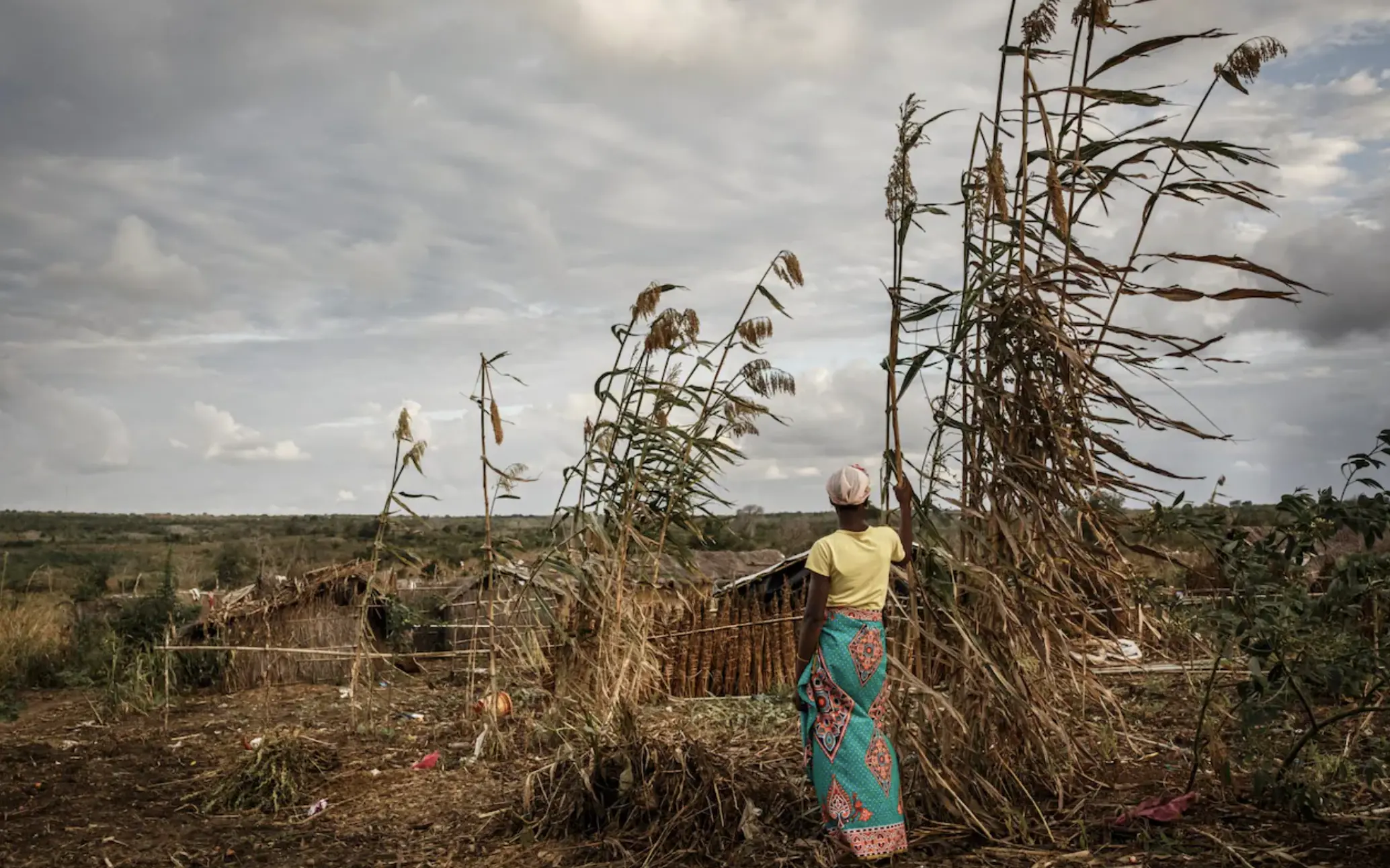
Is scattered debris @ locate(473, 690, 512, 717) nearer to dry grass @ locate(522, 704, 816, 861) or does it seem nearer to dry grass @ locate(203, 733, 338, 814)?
dry grass @ locate(203, 733, 338, 814)

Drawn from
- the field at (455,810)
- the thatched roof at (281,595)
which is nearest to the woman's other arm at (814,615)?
the field at (455,810)

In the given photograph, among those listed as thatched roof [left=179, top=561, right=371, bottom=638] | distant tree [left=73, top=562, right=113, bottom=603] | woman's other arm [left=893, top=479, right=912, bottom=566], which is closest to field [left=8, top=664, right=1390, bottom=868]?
woman's other arm [left=893, top=479, right=912, bottom=566]

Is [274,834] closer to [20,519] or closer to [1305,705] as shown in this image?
[1305,705]

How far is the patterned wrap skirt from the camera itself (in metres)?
4.29

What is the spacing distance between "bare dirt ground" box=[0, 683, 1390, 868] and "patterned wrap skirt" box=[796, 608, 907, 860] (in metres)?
0.16

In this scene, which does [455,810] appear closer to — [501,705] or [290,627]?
[501,705]

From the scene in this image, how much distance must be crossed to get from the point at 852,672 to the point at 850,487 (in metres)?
0.73

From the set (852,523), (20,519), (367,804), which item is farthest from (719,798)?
(20,519)

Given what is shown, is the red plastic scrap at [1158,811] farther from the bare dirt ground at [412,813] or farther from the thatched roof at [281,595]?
the thatched roof at [281,595]

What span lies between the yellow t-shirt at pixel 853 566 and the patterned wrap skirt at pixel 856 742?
6 centimetres

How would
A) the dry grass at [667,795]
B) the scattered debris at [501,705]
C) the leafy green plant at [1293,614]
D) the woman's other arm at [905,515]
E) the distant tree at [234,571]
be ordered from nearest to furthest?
the leafy green plant at [1293,614] < the woman's other arm at [905,515] < the dry grass at [667,795] < the scattered debris at [501,705] < the distant tree at [234,571]

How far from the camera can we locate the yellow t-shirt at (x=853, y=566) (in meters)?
4.30

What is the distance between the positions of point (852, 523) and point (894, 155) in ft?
5.31

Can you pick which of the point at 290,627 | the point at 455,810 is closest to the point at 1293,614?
the point at 455,810
